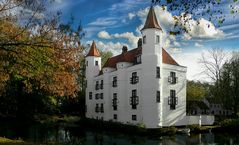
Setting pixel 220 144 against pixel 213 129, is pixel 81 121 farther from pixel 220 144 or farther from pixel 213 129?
pixel 220 144

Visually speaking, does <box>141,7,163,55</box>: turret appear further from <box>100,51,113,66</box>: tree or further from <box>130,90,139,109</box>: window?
<box>100,51,113,66</box>: tree

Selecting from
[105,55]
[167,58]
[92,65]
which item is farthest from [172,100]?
[105,55]

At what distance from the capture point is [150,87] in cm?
3591

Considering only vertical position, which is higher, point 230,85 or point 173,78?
point 173,78

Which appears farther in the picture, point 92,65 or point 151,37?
point 92,65

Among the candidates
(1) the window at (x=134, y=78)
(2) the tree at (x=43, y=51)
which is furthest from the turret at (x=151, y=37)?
(2) the tree at (x=43, y=51)

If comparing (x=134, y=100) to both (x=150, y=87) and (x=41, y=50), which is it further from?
(x=41, y=50)

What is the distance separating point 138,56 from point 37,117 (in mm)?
23867

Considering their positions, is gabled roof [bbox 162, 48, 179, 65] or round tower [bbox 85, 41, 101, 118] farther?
round tower [bbox 85, 41, 101, 118]

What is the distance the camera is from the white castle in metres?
35.9

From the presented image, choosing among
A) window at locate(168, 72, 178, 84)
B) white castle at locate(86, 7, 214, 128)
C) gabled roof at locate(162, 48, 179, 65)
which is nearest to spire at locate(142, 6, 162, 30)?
white castle at locate(86, 7, 214, 128)

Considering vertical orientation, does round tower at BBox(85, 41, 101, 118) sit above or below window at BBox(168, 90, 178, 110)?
above

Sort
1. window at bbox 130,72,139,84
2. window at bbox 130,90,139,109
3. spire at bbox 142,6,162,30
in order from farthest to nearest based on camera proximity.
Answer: window at bbox 130,72,139,84 → window at bbox 130,90,139,109 → spire at bbox 142,6,162,30

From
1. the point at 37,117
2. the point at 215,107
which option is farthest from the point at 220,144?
the point at 215,107
